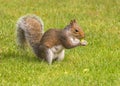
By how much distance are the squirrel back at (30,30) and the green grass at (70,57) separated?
271 mm

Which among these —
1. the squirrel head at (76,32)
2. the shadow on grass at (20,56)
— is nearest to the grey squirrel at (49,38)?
the squirrel head at (76,32)

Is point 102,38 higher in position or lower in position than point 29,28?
lower

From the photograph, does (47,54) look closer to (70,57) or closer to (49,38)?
(49,38)

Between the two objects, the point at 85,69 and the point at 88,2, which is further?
the point at 88,2

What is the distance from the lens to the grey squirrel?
710 cm

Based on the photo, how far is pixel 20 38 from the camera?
756 centimetres

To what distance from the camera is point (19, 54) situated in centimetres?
766

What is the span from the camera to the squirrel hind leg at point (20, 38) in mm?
7504

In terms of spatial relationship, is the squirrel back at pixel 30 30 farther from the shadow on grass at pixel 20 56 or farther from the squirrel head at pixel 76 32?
the squirrel head at pixel 76 32

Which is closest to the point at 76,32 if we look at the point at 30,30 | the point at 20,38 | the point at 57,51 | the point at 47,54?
the point at 57,51

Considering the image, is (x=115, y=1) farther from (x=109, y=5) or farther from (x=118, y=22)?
(x=118, y=22)

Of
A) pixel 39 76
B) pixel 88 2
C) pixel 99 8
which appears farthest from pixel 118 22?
pixel 39 76

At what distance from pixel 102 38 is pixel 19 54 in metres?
2.24

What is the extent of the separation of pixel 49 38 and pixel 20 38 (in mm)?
625
